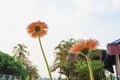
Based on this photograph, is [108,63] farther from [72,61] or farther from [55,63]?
[55,63]

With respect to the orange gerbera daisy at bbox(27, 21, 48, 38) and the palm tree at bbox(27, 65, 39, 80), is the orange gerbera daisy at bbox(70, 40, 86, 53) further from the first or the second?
→ the palm tree at bbox(27, 65, 39, 80)

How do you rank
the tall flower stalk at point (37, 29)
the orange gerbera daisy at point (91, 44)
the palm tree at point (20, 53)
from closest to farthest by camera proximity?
the orange gerbera daisy at point (91, 44) → the tall flower stalk at point (37, 29) → the palm tree at point (20, 53)

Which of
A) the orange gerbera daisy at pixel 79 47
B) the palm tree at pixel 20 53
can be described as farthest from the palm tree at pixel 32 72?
the orange gerbera daisy at pixel 79 47

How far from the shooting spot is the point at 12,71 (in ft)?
168

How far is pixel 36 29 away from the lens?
427cm

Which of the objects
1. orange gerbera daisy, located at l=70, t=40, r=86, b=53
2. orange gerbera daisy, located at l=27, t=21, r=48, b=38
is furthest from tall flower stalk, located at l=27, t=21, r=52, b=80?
orange gerbera daisy, located at l=70, t=40, r=86, b=53

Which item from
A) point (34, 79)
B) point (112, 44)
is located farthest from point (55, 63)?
point (34, 79)

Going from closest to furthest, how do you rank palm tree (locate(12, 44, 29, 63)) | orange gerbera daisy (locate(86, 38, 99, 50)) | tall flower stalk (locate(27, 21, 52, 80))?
1. orange gerbera daisy (locate(86, 38, 99, 50))
2. tall flower stalk (locate(27, 21, 52, 80))
3. palm tree (locate(12, 44, 29, 63))

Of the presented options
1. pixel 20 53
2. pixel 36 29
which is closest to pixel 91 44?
pixel 36 29

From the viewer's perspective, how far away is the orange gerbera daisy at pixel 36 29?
14.0 feet

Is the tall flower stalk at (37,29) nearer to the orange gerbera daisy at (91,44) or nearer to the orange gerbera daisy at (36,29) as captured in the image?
the orange gerbera daisy at (36,29)

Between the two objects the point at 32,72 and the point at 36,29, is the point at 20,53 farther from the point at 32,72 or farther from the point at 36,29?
the point at 36,29

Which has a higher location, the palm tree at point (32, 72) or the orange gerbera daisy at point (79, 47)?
the palm tree at point (32, 72)

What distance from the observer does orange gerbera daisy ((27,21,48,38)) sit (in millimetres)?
4254
